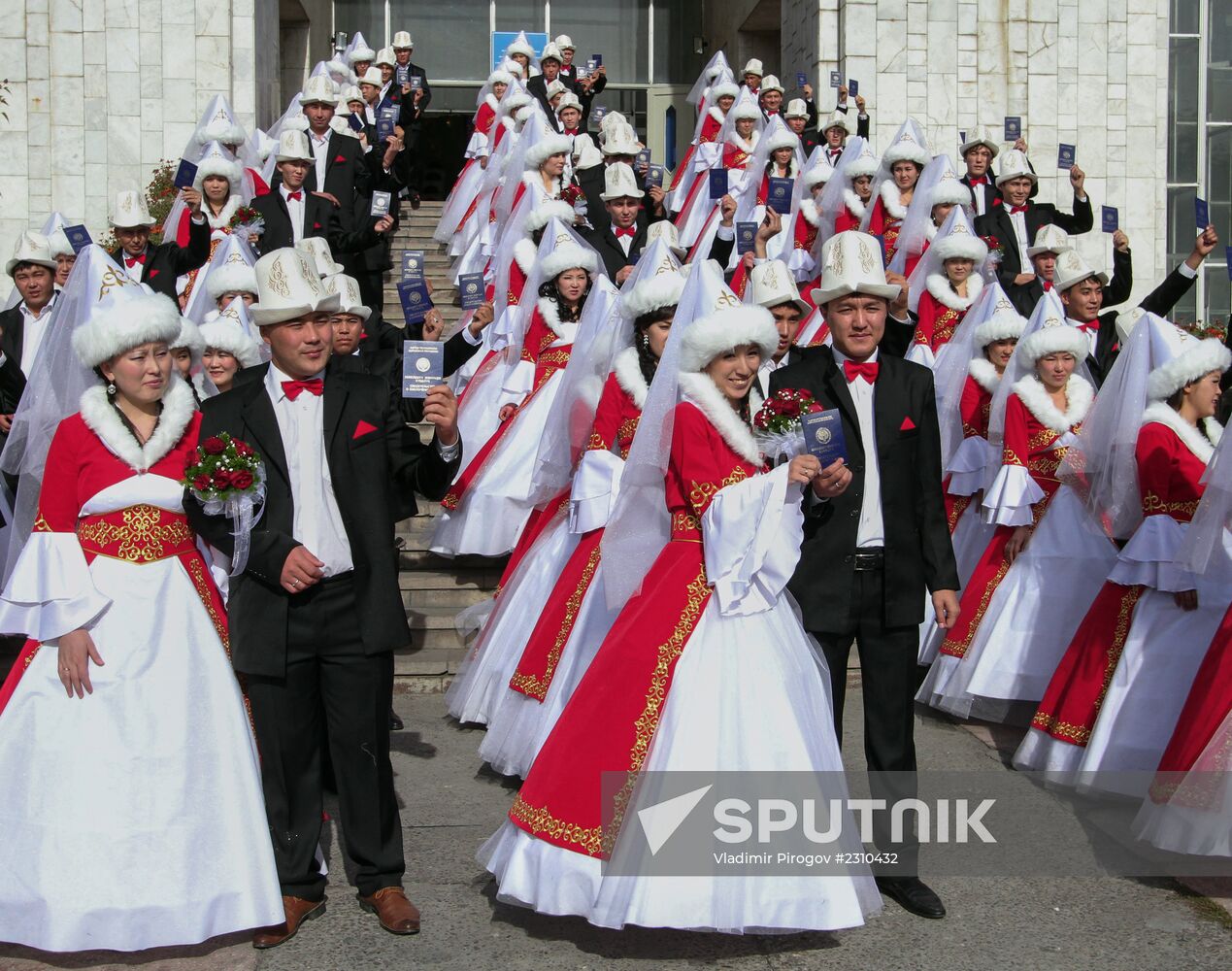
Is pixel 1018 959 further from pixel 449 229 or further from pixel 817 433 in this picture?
pixel 449 229

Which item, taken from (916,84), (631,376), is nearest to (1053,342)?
(631,376)

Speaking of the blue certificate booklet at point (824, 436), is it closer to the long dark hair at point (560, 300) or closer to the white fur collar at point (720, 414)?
the white fur collar at point (720, 414)

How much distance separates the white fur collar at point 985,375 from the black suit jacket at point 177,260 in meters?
5.10

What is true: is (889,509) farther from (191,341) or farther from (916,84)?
(916,84)

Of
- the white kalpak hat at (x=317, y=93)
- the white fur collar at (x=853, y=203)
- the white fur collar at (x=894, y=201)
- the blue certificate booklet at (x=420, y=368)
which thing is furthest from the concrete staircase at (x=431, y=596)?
the white fur collar at (x=853, y=203)

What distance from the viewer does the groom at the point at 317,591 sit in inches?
186

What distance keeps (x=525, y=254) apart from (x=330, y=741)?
5.76 meters

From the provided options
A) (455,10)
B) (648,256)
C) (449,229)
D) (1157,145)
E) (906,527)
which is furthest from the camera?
(455,10)

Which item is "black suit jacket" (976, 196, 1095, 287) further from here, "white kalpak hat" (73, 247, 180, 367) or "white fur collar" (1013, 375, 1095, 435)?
"white kalpak hat" (73, 247, 180, 367)

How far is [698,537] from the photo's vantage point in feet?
15.6

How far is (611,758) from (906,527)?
1.34m

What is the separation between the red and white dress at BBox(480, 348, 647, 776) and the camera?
6.13m

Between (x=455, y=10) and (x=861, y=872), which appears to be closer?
(x=861, y=872)

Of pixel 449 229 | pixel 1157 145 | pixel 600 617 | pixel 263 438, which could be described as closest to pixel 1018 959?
pixel 600 617
